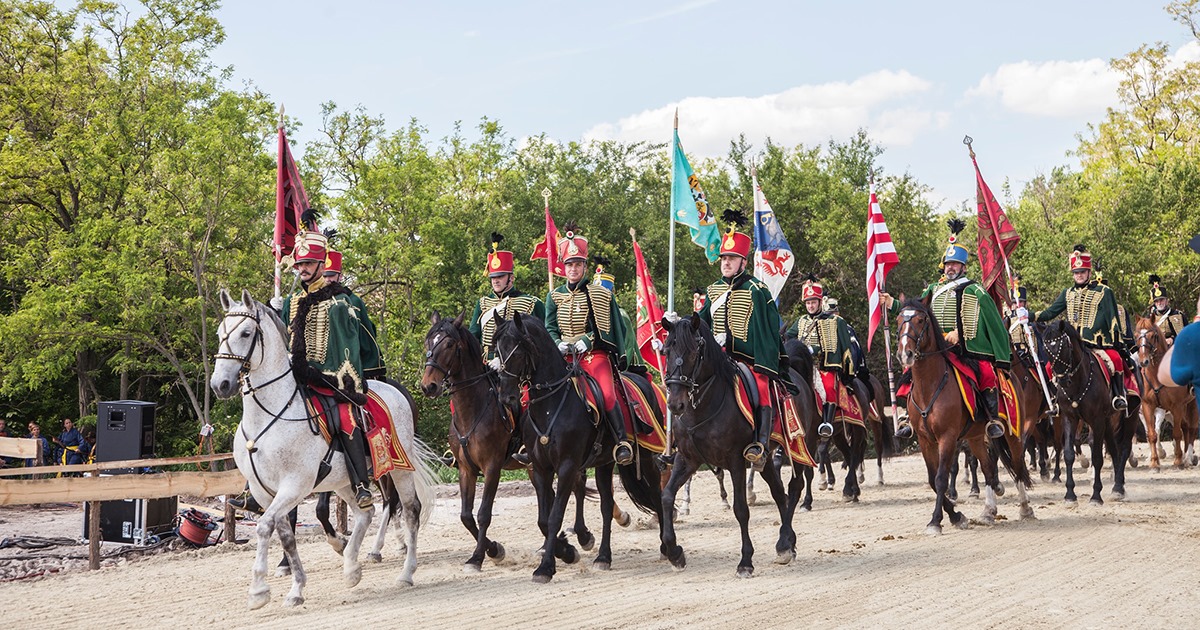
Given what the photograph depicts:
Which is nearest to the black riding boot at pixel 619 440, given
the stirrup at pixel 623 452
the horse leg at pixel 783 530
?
the stirrup at pixel 623 452

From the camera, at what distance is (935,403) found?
12055mm

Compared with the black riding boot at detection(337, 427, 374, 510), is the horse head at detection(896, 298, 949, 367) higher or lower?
higher

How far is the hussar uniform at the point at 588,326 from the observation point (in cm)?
1069

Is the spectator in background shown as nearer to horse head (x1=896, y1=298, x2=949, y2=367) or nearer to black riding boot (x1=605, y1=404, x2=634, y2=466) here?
black riding boot (x1=605, y1=404, x2=634, y2=466)

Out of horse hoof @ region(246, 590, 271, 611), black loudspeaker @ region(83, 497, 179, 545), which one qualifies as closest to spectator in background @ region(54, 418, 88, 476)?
black loudspeaker @ region(83, 497, 179, 545)

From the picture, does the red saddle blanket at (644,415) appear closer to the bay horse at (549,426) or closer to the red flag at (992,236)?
the bay horse at (549,426)

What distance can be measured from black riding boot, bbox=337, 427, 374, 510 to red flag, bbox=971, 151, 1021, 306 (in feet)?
30.8

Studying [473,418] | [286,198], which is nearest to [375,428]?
[473,418]

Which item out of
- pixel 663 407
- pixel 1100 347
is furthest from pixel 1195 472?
pixel 663 407

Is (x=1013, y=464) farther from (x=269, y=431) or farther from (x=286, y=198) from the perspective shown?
(x=286, y=198)

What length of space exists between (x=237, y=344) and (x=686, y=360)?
3587 mm

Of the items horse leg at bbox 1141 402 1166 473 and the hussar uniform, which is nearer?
the hussar uniform

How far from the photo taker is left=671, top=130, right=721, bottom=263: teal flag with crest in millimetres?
12414

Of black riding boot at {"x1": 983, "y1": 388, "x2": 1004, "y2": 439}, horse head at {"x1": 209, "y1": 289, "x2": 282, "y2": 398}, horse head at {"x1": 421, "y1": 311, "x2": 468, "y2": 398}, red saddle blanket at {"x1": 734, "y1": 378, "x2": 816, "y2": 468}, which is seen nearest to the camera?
horse head at {"x1": 209, "y1": 289, "x2": 282, "y2": 398}
